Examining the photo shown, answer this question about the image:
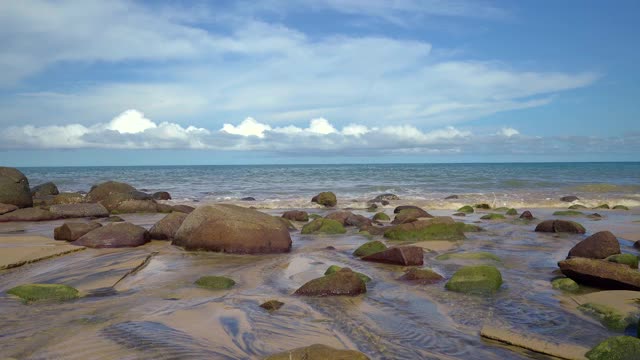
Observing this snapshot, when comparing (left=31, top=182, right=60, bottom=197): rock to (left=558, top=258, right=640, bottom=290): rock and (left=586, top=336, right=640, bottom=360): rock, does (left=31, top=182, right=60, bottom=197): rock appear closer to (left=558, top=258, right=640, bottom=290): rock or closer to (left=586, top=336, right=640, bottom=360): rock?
(left=558, top=258, right=640, bottom=290): rock

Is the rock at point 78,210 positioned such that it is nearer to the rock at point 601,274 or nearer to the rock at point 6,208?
the rock at point 6,208

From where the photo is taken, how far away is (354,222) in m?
14.3

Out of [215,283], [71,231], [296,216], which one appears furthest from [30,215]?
[215,283]

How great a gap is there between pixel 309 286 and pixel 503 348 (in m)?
2.54

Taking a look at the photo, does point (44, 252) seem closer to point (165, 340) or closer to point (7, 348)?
point (7, 348)

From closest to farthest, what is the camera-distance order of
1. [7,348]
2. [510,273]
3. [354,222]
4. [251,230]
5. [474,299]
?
1. [7,348]
2. [474,299]
3. [510,273]
4. [251,230]
5. [354,222]

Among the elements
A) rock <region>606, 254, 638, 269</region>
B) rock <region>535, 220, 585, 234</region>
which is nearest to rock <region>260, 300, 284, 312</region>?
rock <region>606, 254, 638, 269</region>

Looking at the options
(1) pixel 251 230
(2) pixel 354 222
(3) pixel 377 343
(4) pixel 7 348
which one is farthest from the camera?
(2) pixel 354 222

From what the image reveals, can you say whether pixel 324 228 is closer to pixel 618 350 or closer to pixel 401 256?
pixel 401 256

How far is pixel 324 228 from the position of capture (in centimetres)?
1259

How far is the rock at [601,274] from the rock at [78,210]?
15.0 metres

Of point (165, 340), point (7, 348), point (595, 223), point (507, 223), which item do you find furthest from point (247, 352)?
point (595, 223)

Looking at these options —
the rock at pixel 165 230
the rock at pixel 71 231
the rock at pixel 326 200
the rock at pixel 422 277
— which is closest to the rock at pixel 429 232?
the rock at pixel 422 277

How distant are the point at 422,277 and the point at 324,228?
586 cm
